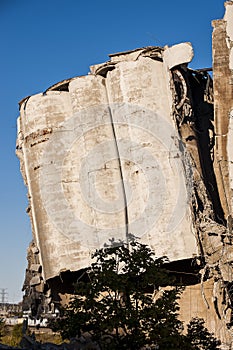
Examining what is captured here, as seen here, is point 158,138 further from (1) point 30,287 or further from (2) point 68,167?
(1) point 30,287

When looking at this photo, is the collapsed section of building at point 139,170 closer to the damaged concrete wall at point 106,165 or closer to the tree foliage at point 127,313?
the damaged concrete wall at point 106,165

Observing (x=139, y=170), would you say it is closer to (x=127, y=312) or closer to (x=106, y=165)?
(x=106, y=165)

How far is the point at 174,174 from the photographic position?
19.5m

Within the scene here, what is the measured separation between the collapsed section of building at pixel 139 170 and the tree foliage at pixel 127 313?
278 inches

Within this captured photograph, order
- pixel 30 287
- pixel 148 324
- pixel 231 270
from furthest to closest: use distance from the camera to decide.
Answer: pixel 30 287, pixel 231 270, pixel 148 324

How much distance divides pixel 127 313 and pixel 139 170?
9.42 m

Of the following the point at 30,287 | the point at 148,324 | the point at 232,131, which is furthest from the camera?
the point at 30,287

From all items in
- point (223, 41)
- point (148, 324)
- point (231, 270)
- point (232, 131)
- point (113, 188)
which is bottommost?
point (148, 324)

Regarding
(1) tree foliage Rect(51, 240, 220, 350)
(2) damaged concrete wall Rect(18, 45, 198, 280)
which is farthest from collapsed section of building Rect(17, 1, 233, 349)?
(1) tree foliage Rect(51, 240, 220, 350)

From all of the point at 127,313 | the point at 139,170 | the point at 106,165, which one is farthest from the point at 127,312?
the point at 106,165

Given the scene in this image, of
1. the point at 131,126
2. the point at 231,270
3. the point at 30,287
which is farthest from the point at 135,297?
the point at 30,287

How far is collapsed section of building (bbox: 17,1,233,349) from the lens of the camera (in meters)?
19.1

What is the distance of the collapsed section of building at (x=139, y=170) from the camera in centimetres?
1908

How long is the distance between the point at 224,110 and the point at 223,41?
7.73 ft
